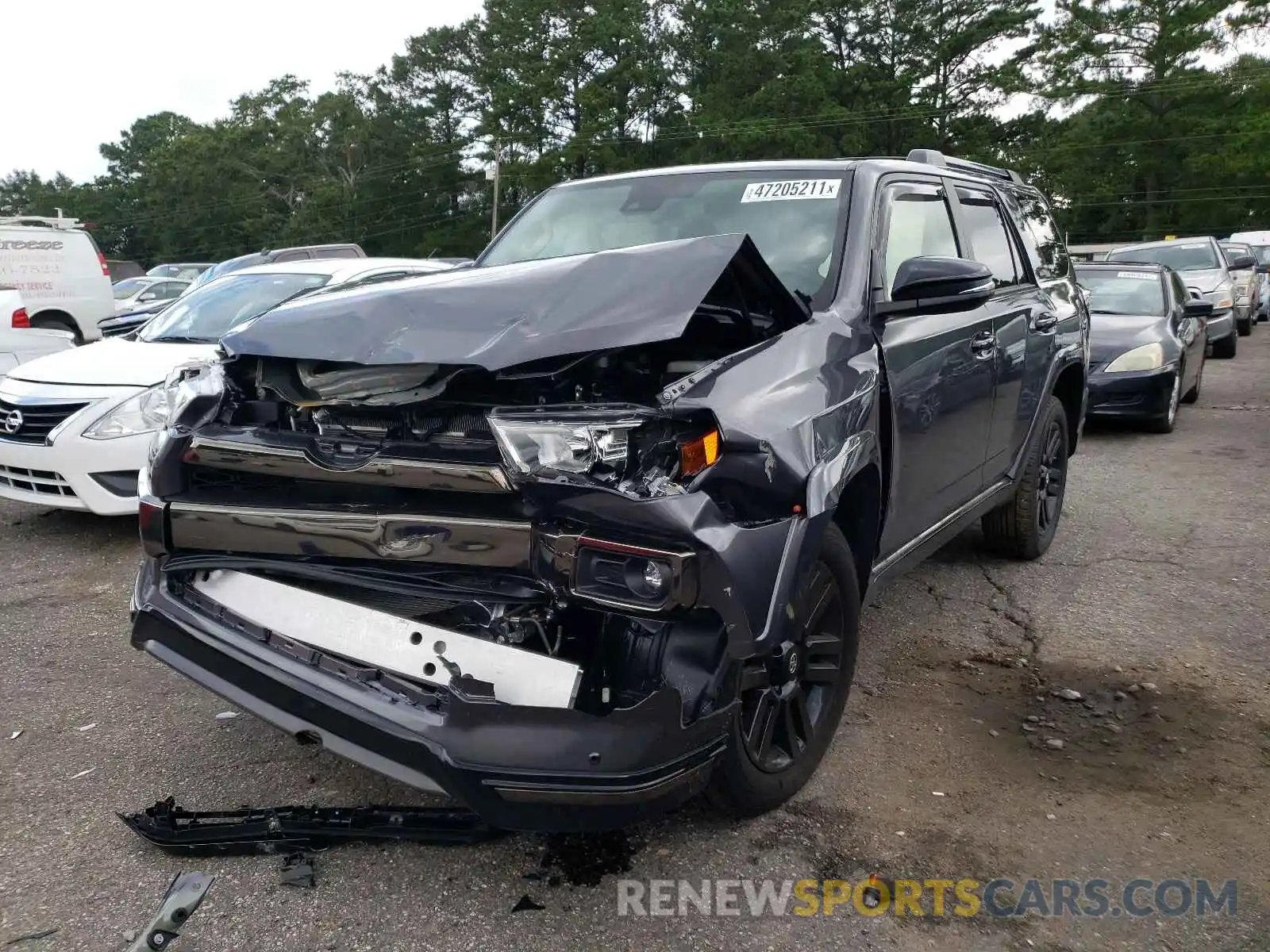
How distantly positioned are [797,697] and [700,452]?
0.94 metres

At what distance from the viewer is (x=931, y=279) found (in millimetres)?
3158

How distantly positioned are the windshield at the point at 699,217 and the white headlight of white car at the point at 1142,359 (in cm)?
644

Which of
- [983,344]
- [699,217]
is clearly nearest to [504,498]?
[699,217]

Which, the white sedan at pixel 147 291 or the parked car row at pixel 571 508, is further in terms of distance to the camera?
the white sedan at pixel 147 291

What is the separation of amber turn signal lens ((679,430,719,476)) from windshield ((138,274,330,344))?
4791 millimetres

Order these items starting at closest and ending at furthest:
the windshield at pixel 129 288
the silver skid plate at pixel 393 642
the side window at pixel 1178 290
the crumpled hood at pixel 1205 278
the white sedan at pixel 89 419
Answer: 1. the silver skid plate at pixel 393 642
2. the white sedan at pixel 89 419
3. the side window at pixel 1178 290
4. the crumpled hood at pixel 1205 278
5. the windshield at pixel 129 288

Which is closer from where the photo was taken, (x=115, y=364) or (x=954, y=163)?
(x=954, y=163)

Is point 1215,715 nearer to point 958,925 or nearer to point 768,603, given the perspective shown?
point 958,925

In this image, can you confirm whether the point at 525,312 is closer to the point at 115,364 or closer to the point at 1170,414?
the point at 115,364

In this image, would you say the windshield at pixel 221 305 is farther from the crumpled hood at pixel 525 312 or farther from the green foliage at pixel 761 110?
the green foliage at pixel 761 110

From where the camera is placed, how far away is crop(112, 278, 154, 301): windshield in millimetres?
22981

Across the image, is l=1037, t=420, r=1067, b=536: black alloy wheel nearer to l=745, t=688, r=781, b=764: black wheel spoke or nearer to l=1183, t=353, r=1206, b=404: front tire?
l=745, t=688, r=781, b=764: black wheel spoke

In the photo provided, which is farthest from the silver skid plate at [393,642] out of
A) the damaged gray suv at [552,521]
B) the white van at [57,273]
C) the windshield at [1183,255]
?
the windshield at [1183,255]

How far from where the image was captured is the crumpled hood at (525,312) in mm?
2355
